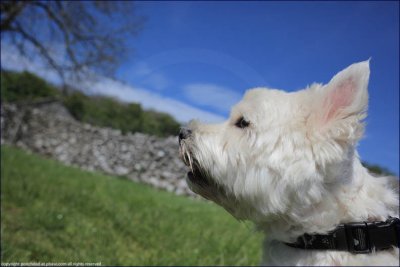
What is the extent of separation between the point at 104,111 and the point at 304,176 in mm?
21897

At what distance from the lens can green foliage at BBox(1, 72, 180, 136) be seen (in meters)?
22.0

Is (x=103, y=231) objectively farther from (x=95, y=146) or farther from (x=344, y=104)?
(x=95, y=146)

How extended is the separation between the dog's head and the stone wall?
1503 cm

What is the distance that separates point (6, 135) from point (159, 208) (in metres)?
13.4

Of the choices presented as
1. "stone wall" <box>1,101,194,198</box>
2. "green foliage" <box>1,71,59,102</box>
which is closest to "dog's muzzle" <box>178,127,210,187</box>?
"stone wall" <box>1,101,194,198</box>

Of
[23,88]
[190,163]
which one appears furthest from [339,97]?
[23,88]

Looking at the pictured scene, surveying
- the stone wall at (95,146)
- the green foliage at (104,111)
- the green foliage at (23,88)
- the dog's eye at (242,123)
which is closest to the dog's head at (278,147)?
the dog's eye at (242,123)

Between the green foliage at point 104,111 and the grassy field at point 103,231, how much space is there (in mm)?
12893

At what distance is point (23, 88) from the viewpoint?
2231 cm

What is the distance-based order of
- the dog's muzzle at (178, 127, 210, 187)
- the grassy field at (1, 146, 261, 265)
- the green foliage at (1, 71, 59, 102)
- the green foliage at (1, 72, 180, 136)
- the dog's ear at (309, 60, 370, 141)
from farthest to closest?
the green foliage at (1, 72, 180, 136)
the green foliage at (1, 71, 59, 102)
the grassy field at (1, 146, 261, 265)
the dog's muzzle at (178, 127, 210, 187)
the dog's ear at (309, 60, 370, 141)

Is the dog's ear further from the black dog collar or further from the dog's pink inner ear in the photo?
the black dog collar

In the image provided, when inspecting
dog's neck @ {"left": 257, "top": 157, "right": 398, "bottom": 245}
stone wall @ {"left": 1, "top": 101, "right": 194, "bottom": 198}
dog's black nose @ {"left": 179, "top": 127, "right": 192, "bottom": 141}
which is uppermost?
stone wall @ {"left": 1, "top": 101, "right": 194, "bottom": 198}

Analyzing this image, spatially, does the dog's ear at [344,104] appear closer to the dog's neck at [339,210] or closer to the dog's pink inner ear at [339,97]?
the dog's pink inner ear at [339,97]

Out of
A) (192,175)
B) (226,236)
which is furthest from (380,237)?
(226,236)
